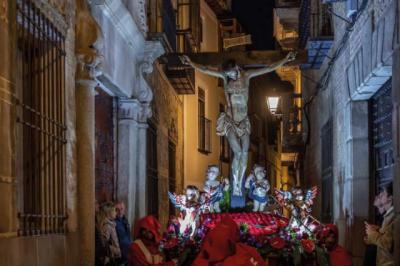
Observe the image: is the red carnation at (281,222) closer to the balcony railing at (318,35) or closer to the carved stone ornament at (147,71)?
the carved stone ornament at (147,71)

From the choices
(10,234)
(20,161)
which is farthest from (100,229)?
(10,234)

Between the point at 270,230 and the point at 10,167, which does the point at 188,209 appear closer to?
the point at 270,230

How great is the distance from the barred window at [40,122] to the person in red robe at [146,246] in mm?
868

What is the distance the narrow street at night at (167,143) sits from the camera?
316 inches

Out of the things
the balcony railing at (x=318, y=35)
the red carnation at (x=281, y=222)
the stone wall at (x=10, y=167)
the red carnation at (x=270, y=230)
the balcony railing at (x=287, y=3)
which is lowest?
the red carnation at (x=270, y=230)

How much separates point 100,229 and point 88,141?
4.98 ft

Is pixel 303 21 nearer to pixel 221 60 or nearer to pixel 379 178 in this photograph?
pixel 221 60

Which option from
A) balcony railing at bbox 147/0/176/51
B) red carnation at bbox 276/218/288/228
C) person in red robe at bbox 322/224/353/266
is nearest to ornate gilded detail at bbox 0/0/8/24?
person in red robe at bbox 322/224/353/266

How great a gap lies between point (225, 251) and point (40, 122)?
95.3 inches

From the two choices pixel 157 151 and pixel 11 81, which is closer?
pixel 11 81

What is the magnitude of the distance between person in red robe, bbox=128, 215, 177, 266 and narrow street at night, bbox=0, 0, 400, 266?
16mm

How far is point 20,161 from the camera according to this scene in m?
8.06

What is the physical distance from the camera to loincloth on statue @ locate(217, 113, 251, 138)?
1405 cm

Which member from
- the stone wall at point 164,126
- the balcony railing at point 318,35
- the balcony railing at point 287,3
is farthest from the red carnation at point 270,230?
the balcony railing at point 287,3
